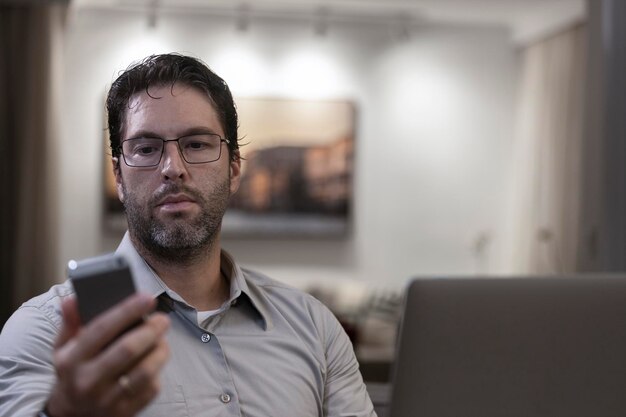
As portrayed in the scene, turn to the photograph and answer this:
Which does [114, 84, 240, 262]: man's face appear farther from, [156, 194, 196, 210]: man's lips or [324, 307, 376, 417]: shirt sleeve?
[324, 307, 376, 417]: shirt sleeve

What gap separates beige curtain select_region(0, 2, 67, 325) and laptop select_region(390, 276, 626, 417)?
3.24 meters

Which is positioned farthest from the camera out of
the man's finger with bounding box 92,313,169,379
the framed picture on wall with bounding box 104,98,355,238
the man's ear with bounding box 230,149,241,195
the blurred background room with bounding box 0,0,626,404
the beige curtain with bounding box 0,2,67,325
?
the framed picture on wall with bounding box 104,98,355,238

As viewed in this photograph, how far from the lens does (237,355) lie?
1185 mm

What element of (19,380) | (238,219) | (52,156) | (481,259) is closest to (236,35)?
(238,219)

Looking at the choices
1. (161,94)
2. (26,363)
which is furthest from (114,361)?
(161,94)

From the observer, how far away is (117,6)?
17.7 ft

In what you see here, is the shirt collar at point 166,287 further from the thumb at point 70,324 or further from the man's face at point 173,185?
the thumb at point 70,324

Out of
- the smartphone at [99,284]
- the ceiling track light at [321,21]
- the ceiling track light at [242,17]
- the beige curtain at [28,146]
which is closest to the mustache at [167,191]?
the smartphone at [99,284]

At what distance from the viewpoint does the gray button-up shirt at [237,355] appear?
1040 millimetres

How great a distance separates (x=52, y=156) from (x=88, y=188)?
119 cm

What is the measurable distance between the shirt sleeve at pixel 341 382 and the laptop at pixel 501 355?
0.60 feet

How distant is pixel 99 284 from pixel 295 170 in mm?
4979

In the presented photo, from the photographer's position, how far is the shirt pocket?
1.07m

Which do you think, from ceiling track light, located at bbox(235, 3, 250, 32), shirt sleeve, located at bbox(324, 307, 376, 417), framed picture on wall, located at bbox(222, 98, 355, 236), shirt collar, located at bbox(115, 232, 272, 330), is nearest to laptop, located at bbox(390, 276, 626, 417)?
shirt sleeve, located at bbox(324, 307, 376, 417)
